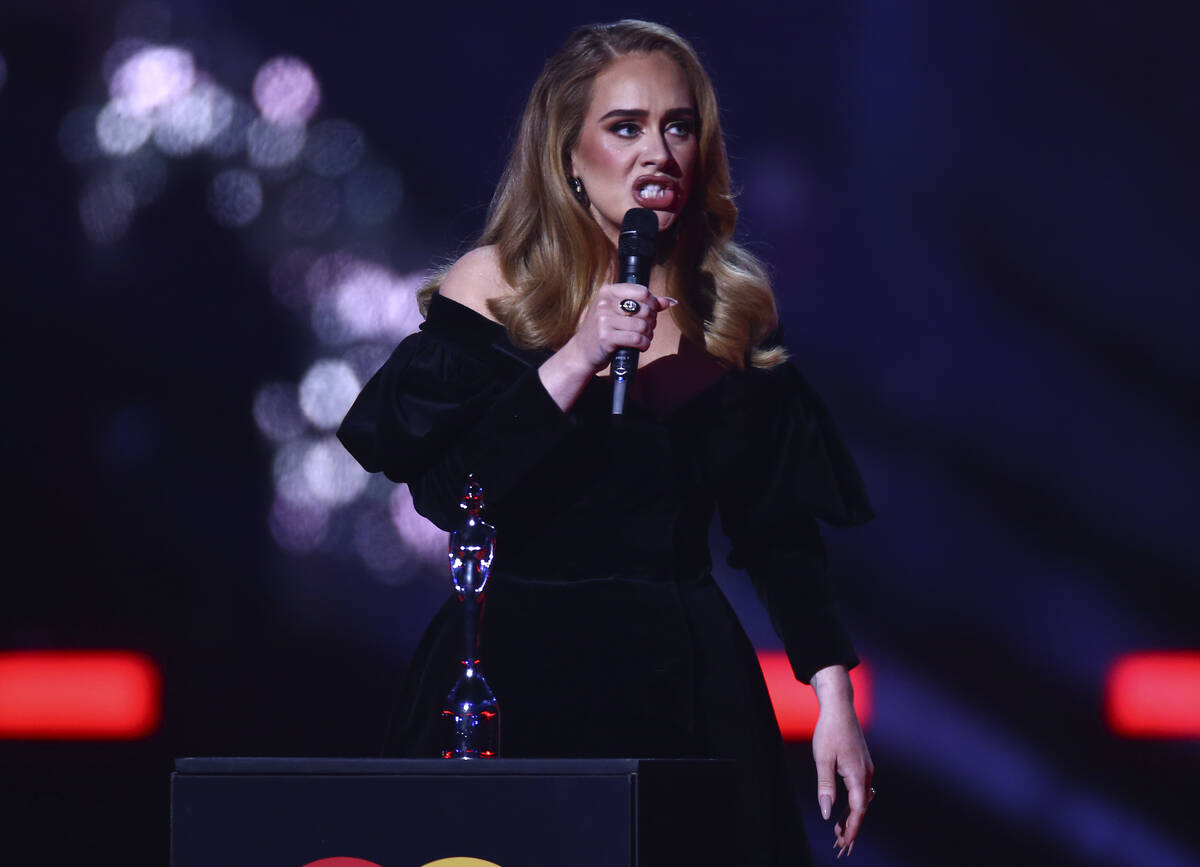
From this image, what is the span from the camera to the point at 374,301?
3004 mm

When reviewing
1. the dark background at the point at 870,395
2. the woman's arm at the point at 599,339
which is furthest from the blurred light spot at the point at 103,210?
the woman's arm at the point at 599,339

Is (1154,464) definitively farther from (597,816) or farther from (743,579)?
(597,816)

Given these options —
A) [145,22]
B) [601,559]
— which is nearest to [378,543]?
[145,22]

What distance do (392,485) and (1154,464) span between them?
162 cm

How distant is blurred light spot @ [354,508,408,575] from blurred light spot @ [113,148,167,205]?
0.82m

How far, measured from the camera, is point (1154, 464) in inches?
113

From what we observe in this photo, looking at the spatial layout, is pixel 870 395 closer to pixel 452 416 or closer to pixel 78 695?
pixel 452 416

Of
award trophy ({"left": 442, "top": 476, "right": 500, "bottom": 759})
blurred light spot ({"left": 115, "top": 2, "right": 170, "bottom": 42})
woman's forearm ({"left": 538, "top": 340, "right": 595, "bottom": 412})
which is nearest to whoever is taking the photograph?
award trophy ({"left": 442, "top": 476, "right": 500, "bottom": 759})

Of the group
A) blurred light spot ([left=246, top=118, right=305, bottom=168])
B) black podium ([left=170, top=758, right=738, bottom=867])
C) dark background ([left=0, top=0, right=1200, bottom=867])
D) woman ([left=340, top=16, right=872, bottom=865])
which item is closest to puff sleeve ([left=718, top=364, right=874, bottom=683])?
woman ([left=340, top=16, right=872, bottom=865])

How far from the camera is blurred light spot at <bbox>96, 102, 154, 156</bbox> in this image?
9.54 feet

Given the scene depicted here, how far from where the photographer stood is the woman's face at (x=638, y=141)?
5.18 ft

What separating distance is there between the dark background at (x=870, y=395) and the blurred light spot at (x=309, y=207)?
0.04 m

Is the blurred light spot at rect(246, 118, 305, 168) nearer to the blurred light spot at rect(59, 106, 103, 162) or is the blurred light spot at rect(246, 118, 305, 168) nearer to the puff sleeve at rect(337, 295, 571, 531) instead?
the blurred light spot at rect(59, 106, 103, 162)

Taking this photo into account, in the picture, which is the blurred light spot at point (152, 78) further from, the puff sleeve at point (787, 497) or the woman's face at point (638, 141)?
the puff sleeve at point (787, 497)
